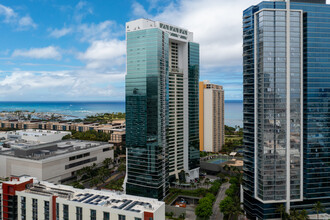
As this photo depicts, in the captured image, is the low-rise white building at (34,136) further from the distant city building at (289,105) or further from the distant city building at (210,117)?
the distant city building at (289,105)

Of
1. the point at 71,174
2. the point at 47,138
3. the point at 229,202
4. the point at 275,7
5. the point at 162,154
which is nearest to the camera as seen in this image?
the point at 275,7

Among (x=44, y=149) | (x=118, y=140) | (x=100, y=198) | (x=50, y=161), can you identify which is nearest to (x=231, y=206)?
(x=100, y=198)

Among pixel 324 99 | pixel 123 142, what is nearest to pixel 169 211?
pixel 324 99

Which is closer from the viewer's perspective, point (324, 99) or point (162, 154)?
point (324, 99)

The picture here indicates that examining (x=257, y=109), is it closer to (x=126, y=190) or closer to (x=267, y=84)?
(x=267, y=84)

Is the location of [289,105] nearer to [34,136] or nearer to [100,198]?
[100,198]

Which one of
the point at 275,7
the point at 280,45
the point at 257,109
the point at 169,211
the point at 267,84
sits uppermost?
the point at 275,7
